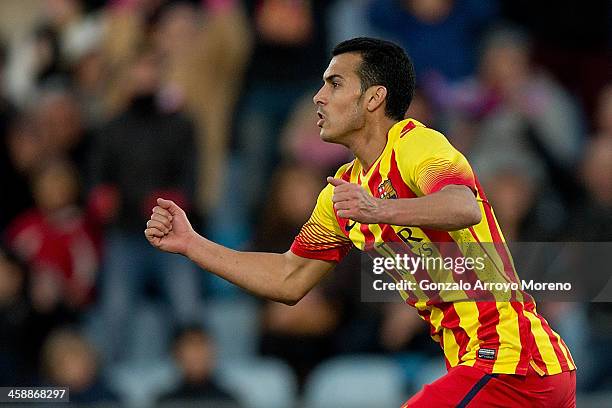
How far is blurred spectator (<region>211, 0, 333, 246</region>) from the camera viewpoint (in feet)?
33.5

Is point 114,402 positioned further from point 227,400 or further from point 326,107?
point 326,107

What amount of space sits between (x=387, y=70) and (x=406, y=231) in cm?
73

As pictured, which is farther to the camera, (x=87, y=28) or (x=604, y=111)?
(x=87, y=28)

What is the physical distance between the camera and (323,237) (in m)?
5.99

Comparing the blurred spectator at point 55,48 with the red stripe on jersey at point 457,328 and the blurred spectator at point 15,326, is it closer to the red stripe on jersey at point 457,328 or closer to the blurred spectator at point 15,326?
the blurred spectator at point 15,326

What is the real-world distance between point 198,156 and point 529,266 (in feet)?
8.85

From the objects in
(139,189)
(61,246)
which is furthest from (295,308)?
(61,246)

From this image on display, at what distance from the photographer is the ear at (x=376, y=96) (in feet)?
18.6

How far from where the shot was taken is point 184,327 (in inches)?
369

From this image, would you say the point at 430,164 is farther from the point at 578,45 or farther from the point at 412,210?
the point at 578,45

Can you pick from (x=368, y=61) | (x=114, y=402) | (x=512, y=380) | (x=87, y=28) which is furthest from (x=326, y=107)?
(x=87, y=28)

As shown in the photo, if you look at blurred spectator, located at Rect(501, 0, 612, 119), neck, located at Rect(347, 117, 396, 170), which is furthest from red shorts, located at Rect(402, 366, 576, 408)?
blurred spectator, located at Rect(501, 0, 612, 119)

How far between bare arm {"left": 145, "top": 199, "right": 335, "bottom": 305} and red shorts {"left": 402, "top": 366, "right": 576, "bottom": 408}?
93 centimetres

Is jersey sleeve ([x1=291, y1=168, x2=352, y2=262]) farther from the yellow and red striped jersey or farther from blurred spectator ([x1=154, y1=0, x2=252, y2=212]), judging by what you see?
blurred spectator ([x1=154, y1=0, x2=252, y2=212])
